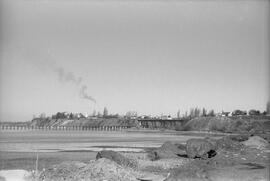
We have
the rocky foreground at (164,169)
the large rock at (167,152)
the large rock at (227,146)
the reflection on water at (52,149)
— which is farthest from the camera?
the large rock at (227,146)

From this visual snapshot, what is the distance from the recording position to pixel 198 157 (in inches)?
1239

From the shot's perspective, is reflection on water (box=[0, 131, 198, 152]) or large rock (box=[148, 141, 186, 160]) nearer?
large rock (box=[148, 141, 186, 160])

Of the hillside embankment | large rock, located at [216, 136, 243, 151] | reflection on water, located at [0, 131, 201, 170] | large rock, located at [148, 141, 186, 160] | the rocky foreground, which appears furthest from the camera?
the hillside embankment

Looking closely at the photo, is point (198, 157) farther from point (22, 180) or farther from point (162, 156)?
point (22, 180)

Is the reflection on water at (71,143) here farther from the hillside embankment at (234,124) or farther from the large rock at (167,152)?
the hillside embankment at (234,124)

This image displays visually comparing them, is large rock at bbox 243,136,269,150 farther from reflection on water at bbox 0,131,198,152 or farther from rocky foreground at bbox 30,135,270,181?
reflection on water at bbox 0,131,198,152

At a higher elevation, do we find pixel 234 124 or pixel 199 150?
pixel 234 124

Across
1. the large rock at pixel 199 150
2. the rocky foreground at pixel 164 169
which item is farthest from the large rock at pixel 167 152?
the large rock at pixel 199 150

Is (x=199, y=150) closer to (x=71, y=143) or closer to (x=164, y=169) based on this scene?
(x=164, y=169)

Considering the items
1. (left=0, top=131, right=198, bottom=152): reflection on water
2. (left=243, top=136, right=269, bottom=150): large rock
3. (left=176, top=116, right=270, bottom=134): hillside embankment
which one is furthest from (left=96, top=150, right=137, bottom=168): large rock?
(left=176, top=116, right=270, bottom=134): hillside embankment

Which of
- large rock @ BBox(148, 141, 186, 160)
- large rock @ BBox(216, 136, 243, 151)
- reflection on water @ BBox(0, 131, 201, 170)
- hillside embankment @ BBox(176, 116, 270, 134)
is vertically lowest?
reflection on water @ BBox(0, 131, 201, 170)

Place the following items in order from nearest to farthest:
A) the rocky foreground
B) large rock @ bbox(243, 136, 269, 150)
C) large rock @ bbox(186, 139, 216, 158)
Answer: the rocky foreground → large rock @ bbox(186, 139, 216, 158) → large rock @ bbox(243, 136, 269, 150)

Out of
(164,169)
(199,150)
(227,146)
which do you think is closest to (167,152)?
(199,150)

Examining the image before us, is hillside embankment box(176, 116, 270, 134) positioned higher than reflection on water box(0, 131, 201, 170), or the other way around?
hillside embankment box(176, 116, 270, 134)
